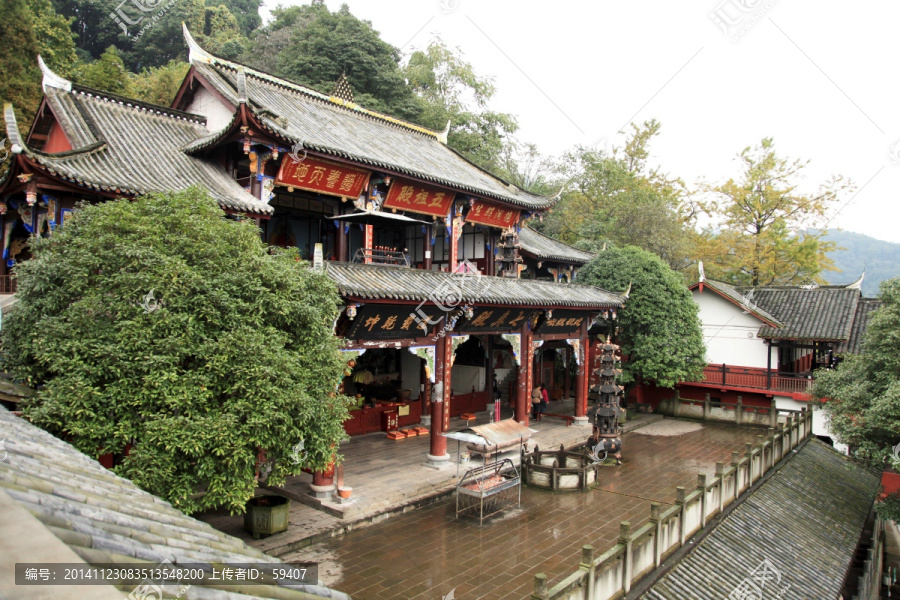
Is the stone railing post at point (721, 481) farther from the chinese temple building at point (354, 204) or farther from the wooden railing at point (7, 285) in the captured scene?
the wooden railing at point (7, 285)

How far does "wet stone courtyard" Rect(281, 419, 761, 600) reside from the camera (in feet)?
25.9

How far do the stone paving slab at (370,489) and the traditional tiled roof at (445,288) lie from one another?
375cm

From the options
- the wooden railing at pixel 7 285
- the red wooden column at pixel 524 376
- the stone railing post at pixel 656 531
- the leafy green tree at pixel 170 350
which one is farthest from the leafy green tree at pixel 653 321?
the wooden railing at pixel 7 285

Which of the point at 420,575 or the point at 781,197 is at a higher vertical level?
the point at 781,197

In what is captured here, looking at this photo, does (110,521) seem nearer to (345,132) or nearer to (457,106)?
(345,132)

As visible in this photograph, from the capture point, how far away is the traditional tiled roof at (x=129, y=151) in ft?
31.9

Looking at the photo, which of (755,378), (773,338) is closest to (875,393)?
(773,338)

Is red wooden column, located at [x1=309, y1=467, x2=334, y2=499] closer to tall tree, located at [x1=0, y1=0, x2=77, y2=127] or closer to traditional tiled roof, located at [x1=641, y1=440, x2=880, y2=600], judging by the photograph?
traditional tiled roof, located at [x1=641, y1=440, x2=880, y2=600]

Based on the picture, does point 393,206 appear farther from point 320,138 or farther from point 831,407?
point 831,407

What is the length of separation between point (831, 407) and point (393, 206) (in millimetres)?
11374

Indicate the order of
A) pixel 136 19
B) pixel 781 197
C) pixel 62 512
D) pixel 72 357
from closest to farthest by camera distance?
pixel 62 512, pixel 72 357, pixel 781 197, pixel 136 19

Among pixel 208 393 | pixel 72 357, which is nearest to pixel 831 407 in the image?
pixel 208 393

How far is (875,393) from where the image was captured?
12320 mm

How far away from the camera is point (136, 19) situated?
38.4 m
